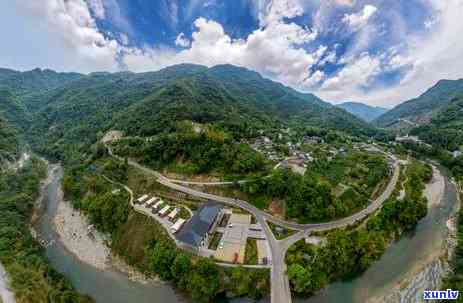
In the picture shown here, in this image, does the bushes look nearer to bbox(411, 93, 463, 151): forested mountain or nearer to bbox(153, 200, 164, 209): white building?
bbox(153, 200, 164, 209): white building

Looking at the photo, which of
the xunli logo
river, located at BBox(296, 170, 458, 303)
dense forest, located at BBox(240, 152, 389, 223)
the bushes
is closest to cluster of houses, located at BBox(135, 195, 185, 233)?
the bushes

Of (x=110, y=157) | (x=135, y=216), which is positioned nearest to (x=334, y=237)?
(x=135, y=216)

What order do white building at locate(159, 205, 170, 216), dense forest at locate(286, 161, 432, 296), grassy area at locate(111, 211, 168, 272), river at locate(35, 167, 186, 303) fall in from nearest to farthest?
dense forest at locate(286, 161, 432, 296)
river at locate(35, 167, 186, 303)
grassy area at locate(111, 211, 168, 272)
white building at locate(159, 205, 170, 216)

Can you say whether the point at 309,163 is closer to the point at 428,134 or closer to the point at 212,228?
the point at 212,228

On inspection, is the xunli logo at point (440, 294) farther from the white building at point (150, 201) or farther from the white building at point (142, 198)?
the white building at point (142, 198)

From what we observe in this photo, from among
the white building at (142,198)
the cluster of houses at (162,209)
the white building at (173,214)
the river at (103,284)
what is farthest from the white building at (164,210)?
the river at (103,284)
